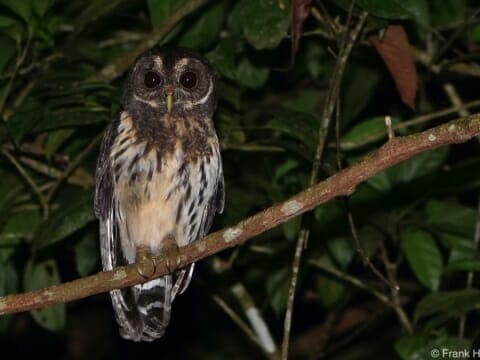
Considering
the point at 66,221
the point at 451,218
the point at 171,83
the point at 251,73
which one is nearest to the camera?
the point at 66,221

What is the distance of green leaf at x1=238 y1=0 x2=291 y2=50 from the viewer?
170 inches

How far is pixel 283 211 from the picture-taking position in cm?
343

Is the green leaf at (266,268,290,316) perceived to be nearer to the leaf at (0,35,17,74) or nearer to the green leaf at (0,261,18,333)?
the green leaf at (0,261,18,333)

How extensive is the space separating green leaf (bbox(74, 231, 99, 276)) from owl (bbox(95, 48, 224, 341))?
0.75ft

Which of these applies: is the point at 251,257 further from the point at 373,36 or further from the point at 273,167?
the point at 373,36

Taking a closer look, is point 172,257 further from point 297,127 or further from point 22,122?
point 22,122

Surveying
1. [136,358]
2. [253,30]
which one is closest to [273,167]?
[253,30]

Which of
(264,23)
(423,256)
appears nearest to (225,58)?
(264,23)

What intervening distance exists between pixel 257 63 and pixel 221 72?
54 centimetres

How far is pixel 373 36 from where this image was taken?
15.2 feet

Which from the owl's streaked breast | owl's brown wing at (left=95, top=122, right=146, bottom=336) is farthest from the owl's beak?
owl's brown wing at (left=95, top=122, right=146, bottom=336)

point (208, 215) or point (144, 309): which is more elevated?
point (208, 215)

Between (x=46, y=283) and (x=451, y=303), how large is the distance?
6.01 ft

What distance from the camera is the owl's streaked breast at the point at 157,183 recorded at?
14.4 feet
